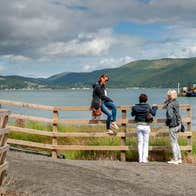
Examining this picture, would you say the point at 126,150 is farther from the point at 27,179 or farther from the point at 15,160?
the point at 27,179

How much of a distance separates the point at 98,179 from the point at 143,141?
396 centimetres

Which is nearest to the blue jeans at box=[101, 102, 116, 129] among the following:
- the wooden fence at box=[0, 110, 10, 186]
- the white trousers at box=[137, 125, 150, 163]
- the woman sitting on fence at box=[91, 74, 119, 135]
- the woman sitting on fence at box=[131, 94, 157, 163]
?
the woman sitting on fence at box=[91, 74, 119, 135]

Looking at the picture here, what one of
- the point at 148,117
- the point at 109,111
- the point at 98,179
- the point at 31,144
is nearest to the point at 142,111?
the point at 148,117

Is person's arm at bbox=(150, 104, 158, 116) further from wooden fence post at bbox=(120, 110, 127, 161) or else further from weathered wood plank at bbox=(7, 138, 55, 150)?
weathered wood plank at bbox=(7, 138, 55, 150)

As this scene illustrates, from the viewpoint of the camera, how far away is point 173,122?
45.8 ft

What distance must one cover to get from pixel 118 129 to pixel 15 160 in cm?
397

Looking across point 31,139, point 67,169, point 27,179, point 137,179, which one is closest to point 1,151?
point 27,179

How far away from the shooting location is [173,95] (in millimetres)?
13773

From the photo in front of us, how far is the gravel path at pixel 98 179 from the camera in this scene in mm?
9070

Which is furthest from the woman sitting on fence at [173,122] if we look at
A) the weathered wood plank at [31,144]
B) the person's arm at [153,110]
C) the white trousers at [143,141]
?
the weathered wood plank at [31,144]

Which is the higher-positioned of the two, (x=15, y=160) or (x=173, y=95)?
(x=173, y=95)

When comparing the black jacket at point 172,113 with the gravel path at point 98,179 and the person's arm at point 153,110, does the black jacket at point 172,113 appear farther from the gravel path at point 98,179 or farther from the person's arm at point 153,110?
the gravel path at point 98,179

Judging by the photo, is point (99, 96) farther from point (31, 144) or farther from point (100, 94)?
point (31, 144)

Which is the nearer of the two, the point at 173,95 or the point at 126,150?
the point at 173,95
